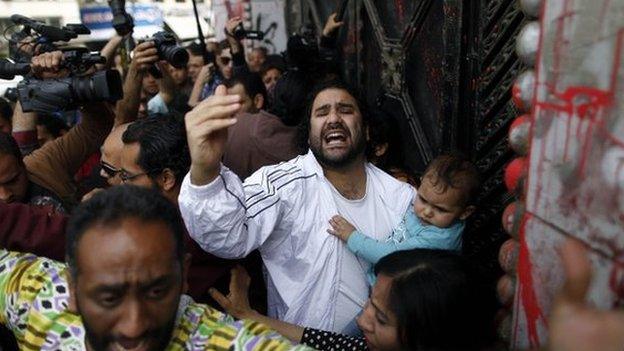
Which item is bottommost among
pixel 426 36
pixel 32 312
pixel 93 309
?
pixel 32 312

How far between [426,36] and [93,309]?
2302 mm

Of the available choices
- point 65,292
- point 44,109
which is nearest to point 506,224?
point 65,292

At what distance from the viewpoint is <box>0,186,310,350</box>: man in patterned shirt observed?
3.76 ft

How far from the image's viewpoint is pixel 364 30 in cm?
415

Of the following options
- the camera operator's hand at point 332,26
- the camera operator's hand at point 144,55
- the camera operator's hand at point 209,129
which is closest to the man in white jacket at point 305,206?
the camera operator's hand at point 209,129

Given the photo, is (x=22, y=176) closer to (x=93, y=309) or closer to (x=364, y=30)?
(x=93, y=309)

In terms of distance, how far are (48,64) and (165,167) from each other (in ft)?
3.49

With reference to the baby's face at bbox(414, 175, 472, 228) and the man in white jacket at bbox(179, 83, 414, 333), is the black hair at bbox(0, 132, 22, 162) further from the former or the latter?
the baby's face at bbox(414, 175, 472, 228)

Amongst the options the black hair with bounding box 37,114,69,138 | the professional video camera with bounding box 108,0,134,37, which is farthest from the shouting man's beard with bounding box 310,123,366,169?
the black hair with bounding box 37,114,69,138

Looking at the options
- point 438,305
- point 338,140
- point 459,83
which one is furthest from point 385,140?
point 438,305

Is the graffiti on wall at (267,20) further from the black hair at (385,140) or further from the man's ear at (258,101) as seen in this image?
the black hair at (385,140)

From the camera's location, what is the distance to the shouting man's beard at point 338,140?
86.0 inches

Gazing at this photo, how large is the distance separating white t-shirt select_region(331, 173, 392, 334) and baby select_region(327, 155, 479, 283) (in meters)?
0.05

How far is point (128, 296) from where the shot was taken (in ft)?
3.76
